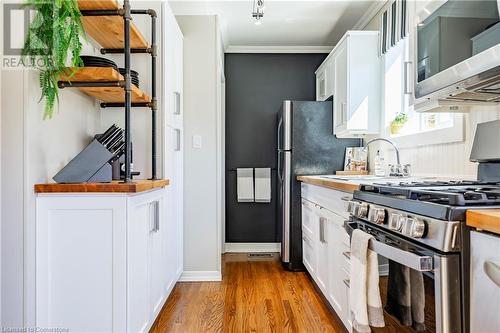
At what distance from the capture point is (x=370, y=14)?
346cm

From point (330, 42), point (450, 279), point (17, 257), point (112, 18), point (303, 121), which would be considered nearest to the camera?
point (450, 279)

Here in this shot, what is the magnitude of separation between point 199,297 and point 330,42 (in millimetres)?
3181

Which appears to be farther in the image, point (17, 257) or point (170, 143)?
point (170, 143)

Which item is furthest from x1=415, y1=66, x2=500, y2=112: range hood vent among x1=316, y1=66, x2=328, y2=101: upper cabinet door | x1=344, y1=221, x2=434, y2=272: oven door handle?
x1=316, y1=66, x2=328, y2=101: upper cabinet door

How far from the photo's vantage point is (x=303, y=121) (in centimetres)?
364

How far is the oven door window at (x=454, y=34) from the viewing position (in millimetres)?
1389

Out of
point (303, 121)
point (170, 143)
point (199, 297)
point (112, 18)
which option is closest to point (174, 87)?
point (170, 143)

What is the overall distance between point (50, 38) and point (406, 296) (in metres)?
1.73

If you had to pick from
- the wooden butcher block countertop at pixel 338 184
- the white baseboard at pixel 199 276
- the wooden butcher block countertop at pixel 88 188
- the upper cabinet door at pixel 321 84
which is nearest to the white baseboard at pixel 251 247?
the white baseboard at pixel 199 276

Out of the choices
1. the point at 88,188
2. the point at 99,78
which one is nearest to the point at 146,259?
the point at 88,188

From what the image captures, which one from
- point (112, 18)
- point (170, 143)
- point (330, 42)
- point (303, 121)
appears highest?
point (330, 42)

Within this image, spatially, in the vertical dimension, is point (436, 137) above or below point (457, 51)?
below

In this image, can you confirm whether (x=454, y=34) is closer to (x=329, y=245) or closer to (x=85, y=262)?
(x=329, y=245)

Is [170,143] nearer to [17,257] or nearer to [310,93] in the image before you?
[17,257]
